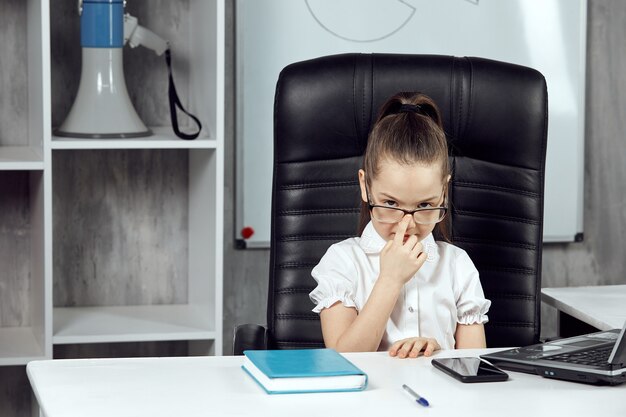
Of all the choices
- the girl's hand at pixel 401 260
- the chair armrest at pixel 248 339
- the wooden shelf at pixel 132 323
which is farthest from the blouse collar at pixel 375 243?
the wooden shelf at pixel 132 323

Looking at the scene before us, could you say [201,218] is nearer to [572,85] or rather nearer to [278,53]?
[278,53]

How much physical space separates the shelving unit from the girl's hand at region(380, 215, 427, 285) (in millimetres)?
823

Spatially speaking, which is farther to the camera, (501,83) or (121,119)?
(121,119)

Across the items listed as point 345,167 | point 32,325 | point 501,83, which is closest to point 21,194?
point 32,325

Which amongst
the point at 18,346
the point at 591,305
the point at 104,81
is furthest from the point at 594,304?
the point at 18,346

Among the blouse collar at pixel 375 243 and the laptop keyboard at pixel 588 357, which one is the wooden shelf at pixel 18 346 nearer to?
the blouse collar at pixel 375 243

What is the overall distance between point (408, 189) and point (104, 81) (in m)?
1.05

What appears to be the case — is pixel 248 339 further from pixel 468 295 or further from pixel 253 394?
pixel 253 394

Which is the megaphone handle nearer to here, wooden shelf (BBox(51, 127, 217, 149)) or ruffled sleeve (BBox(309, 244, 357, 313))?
wooden shelf (BBox(51, 127, 217, 149))

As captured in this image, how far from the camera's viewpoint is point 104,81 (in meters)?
2.41

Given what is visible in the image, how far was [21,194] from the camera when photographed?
8.58 feet

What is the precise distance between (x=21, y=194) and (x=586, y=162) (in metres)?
1.58

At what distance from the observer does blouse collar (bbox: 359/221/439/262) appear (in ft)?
5.72

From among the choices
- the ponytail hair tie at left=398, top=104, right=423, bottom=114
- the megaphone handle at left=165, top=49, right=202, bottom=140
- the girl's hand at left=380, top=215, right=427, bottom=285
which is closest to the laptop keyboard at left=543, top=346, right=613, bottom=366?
the girl's hand at left=380, top=215, right=427, bottom=285
